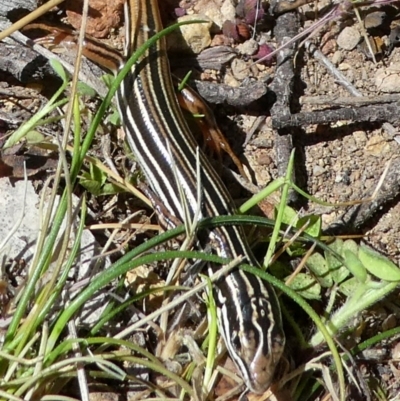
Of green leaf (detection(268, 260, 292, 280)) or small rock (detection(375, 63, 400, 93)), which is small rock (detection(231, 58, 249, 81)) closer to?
small rock (detection(375, 63, 400, 93))

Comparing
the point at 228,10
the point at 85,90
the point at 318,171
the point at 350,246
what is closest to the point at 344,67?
the point at 318,171

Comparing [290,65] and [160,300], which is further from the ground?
[290,65]

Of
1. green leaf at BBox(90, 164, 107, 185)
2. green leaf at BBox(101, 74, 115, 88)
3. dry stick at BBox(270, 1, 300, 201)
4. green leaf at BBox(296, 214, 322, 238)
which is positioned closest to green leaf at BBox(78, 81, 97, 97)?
green leaf at BBox(101, 74, 115, 88)

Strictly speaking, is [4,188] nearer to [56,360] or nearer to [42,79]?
[42,79]

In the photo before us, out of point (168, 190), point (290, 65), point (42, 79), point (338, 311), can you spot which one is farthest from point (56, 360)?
point (290, 65)

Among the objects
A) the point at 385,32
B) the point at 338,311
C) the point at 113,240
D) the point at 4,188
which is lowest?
the point at 338,311

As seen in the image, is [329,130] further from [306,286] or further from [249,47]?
[306,286]
